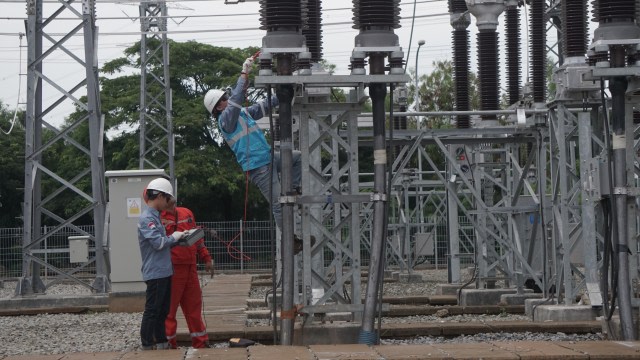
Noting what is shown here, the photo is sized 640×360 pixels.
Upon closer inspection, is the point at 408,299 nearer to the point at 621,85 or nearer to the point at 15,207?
the point at 621,85

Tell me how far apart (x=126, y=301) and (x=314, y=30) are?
673 centimetres

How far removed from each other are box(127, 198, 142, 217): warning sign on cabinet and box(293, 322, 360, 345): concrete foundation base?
302 inches

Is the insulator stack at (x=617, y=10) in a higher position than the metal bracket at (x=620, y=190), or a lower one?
higher

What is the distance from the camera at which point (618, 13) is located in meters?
10.5

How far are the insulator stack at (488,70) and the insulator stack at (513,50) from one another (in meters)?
1.17

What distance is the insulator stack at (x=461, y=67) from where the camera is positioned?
2103cm

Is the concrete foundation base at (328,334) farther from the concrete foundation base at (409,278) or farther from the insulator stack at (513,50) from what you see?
the concrete foundation base at (409,278)

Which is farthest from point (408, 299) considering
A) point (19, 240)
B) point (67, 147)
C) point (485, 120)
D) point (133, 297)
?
point (67, 147)

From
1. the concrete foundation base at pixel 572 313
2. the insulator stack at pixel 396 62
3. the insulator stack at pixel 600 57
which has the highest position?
the insulator stack at pixel 600 57

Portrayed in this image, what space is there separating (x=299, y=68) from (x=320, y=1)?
5.24 ft

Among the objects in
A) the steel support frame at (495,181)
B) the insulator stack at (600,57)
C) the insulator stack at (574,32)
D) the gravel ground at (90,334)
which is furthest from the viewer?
the steel support frame at (495,181)

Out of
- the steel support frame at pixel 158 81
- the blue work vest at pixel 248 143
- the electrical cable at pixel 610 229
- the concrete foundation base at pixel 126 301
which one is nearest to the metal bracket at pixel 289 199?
the blue work vest at pixel 248 143

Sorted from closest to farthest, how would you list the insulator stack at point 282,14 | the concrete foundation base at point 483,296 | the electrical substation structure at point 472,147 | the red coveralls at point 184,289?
1. the insulator stack at point 282,14
2. the electrical substation structure at point 472,147
3. the red coveralls at point 184,289
4. the concrete foundation base at point 483,296

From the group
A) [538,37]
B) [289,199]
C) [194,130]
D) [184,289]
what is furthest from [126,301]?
[194,130]
